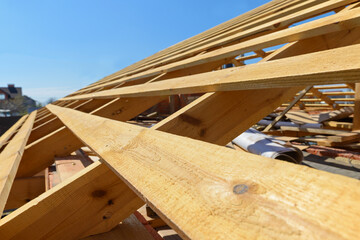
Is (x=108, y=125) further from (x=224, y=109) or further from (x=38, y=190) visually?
(x=38, y=190)

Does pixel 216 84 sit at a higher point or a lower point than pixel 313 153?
higher

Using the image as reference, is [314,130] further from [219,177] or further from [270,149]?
[219,177]

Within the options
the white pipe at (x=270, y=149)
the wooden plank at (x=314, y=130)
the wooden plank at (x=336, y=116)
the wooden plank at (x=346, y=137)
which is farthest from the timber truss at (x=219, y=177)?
the wooden plank at (x=336, y=116)

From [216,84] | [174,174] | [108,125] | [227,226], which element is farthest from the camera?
[108,125]

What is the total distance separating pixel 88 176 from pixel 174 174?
0.59 metres

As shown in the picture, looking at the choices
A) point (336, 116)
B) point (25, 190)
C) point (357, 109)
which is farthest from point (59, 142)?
point (336, 116)

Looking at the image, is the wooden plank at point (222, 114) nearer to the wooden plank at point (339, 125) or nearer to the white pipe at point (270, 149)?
the white pipe at point (270, 149)

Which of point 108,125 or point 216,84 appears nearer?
point 216,84

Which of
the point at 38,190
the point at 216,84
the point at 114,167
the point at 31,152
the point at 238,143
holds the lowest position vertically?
the point at 238,143

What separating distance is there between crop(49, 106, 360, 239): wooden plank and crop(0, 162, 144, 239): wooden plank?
1.22ft

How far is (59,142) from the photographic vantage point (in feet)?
8.96

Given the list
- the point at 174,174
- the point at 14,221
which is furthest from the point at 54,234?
the point at 174,174

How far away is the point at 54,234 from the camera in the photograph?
1.18 metres

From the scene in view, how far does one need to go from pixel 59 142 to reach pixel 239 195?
2.61m
